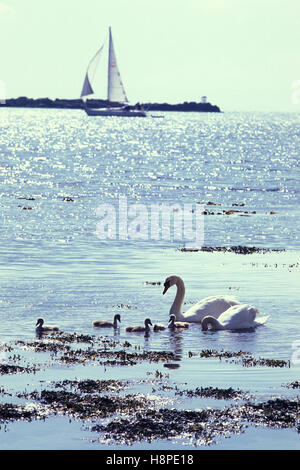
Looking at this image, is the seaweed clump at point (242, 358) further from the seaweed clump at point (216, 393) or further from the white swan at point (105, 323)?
the white swan at point (105, 323)

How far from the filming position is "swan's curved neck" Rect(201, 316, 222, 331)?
24.2 meters

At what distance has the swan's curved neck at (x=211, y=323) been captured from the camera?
24.2m

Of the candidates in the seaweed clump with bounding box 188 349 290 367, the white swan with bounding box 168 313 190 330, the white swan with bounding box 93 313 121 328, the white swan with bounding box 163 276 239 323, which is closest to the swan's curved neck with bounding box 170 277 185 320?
the white swan with bounding box 163 276 239 323

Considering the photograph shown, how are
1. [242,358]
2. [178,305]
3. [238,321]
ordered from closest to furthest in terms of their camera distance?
[242,358] → [238,321] → [178,305]

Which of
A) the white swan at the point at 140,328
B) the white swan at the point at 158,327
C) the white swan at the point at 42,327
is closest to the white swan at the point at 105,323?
the white swan at the point at 140,328

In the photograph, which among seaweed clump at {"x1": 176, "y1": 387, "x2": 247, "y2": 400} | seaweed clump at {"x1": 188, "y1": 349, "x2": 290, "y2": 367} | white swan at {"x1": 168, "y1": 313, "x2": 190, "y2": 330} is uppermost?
white swan at {"x1": 168, "y1": 313, "x2": 190, "y2": 330}


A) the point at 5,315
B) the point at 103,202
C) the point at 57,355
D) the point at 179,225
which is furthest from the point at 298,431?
the point at 103,202

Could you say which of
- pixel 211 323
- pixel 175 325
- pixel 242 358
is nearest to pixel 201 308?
pixel 211 323

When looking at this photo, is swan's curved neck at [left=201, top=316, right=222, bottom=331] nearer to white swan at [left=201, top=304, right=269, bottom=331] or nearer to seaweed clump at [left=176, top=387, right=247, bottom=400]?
white swan at [left=201, top=304, right=269, bottom=331]

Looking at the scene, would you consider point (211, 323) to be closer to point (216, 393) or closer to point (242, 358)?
point (242, 358)

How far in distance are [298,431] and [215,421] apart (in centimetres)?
129

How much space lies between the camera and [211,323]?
2445 centimetres

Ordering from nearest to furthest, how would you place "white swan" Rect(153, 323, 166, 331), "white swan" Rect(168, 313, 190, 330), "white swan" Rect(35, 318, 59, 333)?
"white swan" Rect(35, 318, 59, 333), "white swan" Rect(153, 323, 166, 331), "white swan" Rect(168, 313, 190, 330)
